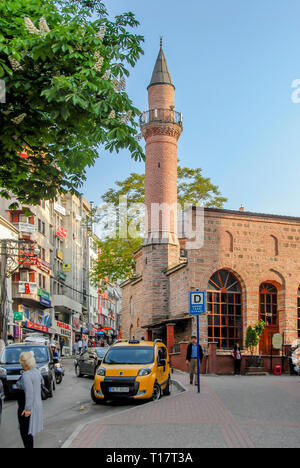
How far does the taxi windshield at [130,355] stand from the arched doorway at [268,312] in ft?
62.4

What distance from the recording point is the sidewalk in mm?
8992

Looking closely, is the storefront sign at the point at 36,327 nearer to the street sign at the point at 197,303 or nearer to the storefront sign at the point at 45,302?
the storefront sign at the point at 45,302

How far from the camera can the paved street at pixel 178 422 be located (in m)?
9.13

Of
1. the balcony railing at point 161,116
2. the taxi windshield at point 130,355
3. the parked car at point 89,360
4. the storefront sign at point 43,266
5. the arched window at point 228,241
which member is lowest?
the parked car at point 89,360

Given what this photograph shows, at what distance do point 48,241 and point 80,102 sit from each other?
43.4 meters

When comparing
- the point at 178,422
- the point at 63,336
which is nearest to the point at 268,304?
the point at 178,422

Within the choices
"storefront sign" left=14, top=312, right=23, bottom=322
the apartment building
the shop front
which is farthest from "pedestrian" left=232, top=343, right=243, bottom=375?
the shop front

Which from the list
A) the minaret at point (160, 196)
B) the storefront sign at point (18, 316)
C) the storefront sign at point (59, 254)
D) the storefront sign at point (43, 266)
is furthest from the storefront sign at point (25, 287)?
the storefront sign at point (59, 254)

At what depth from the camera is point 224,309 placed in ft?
109

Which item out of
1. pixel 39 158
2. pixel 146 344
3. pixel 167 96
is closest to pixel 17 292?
pixel 167 96

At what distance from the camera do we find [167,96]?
134ft

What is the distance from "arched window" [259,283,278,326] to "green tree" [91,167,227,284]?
1332 centimetres

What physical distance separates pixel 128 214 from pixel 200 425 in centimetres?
3673
